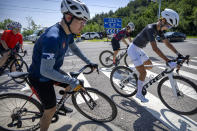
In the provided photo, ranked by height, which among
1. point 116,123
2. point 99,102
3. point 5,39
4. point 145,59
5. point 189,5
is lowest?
point 116,123

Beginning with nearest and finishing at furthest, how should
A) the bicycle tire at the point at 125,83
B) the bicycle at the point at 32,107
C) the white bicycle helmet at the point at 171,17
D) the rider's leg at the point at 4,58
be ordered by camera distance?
the bicycle at the point at 32,107 → the white bicycle helmet at the point at 171,17 → the bicycle tire at the point at 125,83 → the rider's leg at the point at 4,58

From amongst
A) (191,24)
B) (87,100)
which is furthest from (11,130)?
(191,24)

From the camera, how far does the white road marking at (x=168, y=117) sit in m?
2.72

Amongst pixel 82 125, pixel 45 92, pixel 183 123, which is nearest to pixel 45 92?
pixel 45 92

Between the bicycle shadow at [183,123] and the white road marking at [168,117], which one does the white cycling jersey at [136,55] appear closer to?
the white road marking at [168,117]

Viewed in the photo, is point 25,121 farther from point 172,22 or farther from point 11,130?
point 172,22

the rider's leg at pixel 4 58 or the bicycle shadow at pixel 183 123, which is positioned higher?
the rider's leg at pixel 4 58

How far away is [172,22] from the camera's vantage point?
2.95 meters

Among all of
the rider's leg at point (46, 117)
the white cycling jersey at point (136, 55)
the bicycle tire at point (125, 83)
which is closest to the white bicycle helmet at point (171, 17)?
the white cycling jersey at point (136, 55)

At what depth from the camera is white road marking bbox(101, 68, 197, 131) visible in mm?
2725

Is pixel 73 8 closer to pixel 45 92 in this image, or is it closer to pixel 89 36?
pixel 45 92

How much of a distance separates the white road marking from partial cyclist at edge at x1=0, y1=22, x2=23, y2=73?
4764 mm

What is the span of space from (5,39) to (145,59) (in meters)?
5.06

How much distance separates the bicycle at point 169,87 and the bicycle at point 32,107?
138cm
